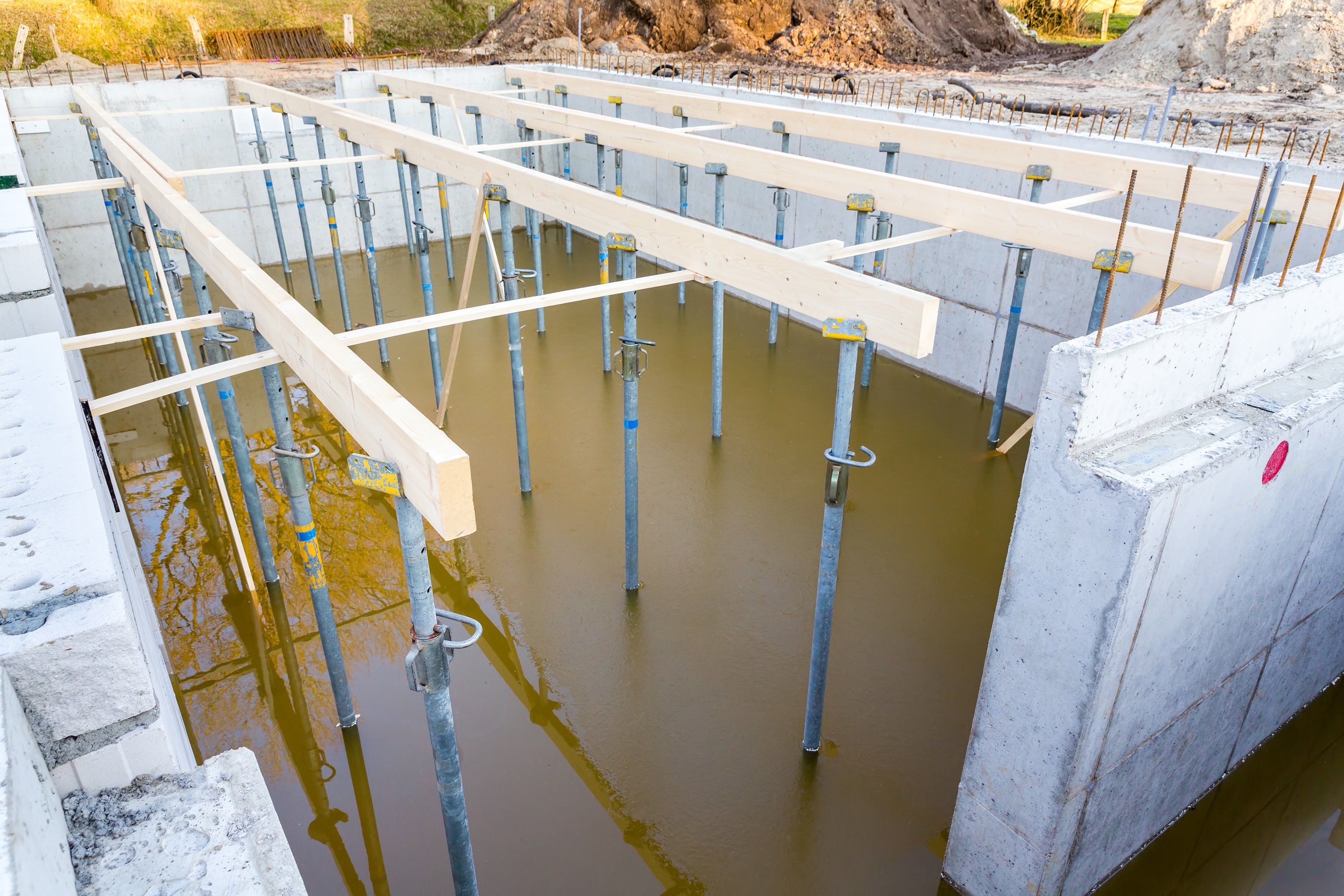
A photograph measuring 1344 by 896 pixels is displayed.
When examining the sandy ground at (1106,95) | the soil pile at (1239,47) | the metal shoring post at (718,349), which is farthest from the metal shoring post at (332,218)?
the soil pile at (1239,47)

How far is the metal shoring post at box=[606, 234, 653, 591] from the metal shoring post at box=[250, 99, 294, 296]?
7.23m

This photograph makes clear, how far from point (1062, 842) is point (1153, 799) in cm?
89

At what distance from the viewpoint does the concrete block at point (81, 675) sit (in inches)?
77.2

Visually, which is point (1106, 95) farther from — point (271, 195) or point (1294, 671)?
point (271, 195)

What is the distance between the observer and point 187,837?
207cm

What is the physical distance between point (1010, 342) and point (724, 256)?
14.7ft

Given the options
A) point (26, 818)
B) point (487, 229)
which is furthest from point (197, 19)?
point (26, 818)

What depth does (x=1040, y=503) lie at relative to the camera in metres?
3.39

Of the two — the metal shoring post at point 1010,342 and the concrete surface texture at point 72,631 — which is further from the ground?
the concrete surface texture at point 72,631

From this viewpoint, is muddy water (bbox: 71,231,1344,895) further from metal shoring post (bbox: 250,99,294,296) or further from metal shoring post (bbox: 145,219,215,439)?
metal shoring post (bbox: 250,99,294,296)

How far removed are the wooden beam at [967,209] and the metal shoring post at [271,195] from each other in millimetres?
6467

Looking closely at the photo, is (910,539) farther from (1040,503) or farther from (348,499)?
(348,499)

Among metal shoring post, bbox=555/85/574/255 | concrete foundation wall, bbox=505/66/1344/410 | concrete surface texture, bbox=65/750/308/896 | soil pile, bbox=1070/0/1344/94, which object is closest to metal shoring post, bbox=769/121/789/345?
concrete foundation wall, bbox=505/66/1344/410

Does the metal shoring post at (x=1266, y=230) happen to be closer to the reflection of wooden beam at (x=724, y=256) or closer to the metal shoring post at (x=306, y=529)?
the reflection of wooden beam at (x=724, y=256)
